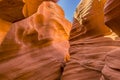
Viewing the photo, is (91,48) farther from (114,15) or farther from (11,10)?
(11,10)

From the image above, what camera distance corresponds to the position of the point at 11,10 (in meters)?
4.73

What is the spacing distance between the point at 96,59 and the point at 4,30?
214 centimetres

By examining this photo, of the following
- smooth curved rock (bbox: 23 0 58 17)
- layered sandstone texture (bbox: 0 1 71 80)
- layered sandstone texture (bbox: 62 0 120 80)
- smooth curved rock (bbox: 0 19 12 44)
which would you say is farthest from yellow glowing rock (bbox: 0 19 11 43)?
layered sandstone texture (bbox: 62 0 120 80)

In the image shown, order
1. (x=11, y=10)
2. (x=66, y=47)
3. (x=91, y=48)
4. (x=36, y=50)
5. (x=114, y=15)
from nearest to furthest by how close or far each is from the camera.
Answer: (x=114, y=15) → (x=91, y=48) → (x=36, y=50) → (x=66, y=47) → (x=11, y=10)

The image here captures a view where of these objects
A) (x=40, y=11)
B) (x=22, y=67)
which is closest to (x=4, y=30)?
(x=40, y=11)

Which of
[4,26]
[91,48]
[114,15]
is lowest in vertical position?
[91,48]

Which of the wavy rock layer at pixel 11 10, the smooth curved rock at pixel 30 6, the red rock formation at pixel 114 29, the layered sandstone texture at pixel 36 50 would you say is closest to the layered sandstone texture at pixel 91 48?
the red rock formation at pixel 114 29

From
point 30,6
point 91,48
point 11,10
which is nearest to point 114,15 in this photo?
point 91,48

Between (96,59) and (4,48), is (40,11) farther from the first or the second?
(96,59)

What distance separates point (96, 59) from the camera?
2809 mm

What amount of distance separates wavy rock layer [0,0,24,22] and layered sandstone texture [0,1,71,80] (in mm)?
367

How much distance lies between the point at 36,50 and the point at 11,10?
1223mm

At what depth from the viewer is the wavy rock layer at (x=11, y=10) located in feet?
15.4

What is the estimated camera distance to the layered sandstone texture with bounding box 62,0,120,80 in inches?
95.7
